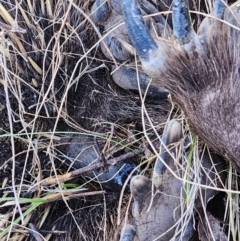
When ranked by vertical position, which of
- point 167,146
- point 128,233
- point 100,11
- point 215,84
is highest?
point 100,11

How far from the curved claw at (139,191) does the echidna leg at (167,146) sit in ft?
0.07

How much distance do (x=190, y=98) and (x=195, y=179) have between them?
0.56 feet

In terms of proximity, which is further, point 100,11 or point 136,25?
point 100,11

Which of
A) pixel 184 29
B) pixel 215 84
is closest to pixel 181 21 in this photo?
pixel 184 29

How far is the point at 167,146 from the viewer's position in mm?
1163

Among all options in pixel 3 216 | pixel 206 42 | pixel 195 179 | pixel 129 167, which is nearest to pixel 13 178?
pixel 3 216

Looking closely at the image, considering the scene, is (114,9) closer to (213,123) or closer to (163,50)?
(163,50)

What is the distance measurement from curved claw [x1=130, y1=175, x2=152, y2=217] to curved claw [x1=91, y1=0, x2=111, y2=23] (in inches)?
12.6

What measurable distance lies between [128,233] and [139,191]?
89mm

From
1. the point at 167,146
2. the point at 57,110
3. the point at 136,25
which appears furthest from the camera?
the point at 57,110

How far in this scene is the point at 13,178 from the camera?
1254mm

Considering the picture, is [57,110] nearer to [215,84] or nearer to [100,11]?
[100,11]

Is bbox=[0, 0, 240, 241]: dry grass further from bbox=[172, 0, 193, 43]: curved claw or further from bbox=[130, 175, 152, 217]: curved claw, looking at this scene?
bbox=[172, 0, 193, 43]: curved claw

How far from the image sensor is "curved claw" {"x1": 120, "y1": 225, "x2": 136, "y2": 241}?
1.20 meters
